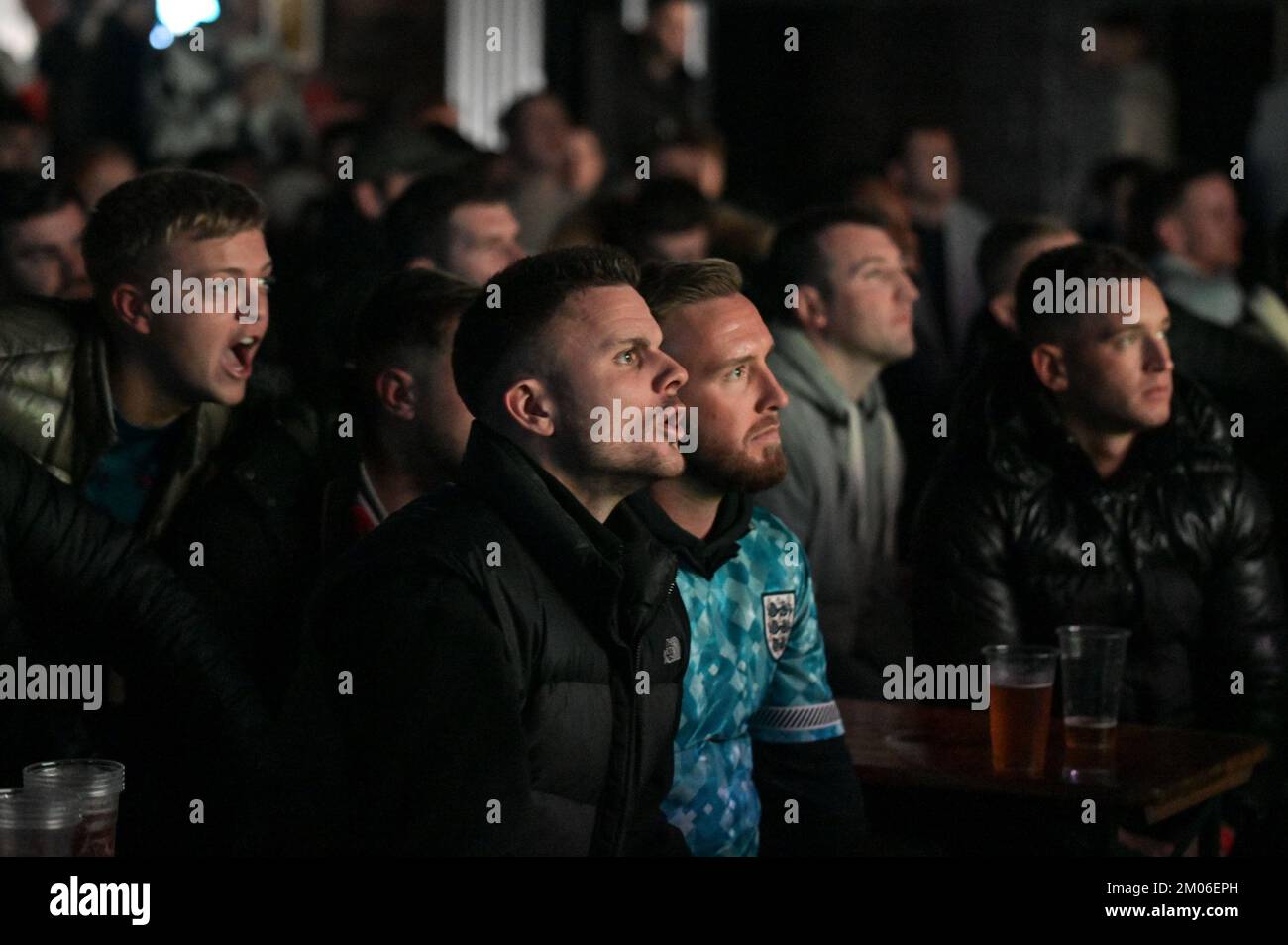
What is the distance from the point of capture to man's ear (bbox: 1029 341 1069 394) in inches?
144

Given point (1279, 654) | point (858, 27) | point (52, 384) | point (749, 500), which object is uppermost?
point (858, 27)

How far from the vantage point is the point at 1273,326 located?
4777 millimetres

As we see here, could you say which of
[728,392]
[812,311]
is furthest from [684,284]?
[812,311]

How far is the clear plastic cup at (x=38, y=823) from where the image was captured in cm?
229

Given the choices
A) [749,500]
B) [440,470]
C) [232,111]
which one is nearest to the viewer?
[749,500]

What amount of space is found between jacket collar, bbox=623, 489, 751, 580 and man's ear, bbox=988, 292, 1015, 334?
71.3 inches

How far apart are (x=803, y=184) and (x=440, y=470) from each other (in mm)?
6574

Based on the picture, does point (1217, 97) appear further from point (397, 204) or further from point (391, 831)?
point (391, 831)

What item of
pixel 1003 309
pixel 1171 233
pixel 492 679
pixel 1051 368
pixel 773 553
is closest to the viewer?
pixel 492 679

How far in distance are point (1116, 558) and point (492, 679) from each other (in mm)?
1635

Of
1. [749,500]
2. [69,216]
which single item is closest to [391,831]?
[749,500]

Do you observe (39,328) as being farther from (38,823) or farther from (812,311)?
(812,311)

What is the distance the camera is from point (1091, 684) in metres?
3.00

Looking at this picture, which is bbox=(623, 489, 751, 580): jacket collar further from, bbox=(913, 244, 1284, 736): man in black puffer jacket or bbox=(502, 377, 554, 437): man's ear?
bbox=(913, 244, 1284, 736): man in black puffer jacket
